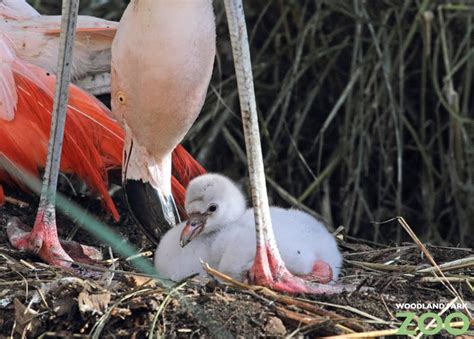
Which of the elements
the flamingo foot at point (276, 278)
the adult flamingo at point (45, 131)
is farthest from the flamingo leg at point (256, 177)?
the adult flamingo at point (45, 131)

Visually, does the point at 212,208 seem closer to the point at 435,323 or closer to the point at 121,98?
the point at 121,98

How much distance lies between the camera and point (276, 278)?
11.3 ft

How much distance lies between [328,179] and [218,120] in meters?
0.64

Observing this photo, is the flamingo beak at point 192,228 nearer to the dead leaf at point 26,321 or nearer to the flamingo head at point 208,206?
the flamingo head at point 208,206

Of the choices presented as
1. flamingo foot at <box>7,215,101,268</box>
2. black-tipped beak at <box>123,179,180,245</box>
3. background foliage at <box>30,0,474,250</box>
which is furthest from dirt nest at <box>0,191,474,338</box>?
background foliage at <box>30,0,474,250</box>

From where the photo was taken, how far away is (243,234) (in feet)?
12.0

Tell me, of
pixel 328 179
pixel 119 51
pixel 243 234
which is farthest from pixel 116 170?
pixel 328 179

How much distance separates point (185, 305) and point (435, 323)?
71cm

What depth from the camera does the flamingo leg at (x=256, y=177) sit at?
339cm

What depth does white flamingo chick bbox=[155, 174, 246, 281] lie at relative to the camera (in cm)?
370

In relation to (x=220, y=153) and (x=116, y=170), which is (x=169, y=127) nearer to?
(x=116, y=170)

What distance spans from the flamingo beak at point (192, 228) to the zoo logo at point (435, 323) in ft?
2.42

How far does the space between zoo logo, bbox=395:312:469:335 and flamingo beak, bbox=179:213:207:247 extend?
739mm

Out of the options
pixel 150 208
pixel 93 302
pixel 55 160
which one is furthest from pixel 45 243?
pixel 93 302
